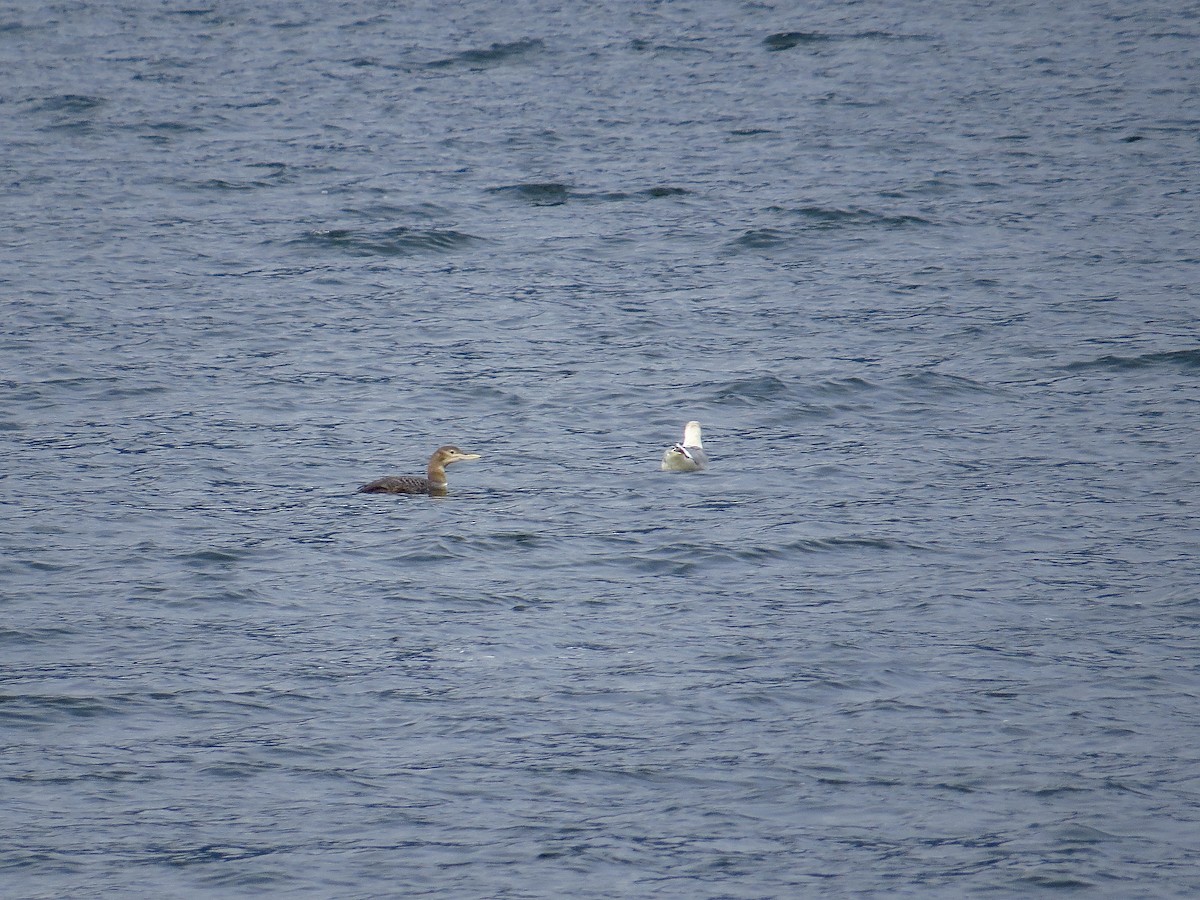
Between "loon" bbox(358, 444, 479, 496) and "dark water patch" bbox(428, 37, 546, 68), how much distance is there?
55.5 feet

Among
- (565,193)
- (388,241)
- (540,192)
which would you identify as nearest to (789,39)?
(565,193)

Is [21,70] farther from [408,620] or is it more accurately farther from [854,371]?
[408,620]

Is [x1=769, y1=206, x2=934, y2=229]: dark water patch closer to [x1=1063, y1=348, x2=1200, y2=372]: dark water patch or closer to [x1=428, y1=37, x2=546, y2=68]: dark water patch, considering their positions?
[x1=1063, y1=348, x2=1200, y2=372]: dark water patch

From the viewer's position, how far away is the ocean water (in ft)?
36.1

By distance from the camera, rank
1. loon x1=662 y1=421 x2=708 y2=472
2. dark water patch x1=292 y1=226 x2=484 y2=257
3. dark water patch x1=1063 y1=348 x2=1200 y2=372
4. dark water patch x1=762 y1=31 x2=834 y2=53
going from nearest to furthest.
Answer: loon x1=662 y1=421 x2=708 y2=472
dark water patch x1=1063 y1=348 x2=1200 y2=372
dark water patch x1=292 y1=226 x2=484 y2=257
dark water patch x1=762 y1=31 x2=834 y2=53

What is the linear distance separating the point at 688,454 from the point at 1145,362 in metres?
6.35

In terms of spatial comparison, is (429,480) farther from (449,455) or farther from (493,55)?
(493,55)

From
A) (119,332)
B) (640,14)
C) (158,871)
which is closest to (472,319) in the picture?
(119,332)

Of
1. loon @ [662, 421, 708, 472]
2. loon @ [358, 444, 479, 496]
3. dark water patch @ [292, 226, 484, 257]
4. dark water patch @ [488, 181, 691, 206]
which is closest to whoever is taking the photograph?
loon @ [358, 444, 479, 496]

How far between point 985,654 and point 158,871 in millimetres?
6432

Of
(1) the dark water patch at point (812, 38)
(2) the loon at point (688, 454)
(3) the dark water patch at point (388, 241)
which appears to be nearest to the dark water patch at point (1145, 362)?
(2) the loon at point (688, 454)

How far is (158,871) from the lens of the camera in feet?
33.8

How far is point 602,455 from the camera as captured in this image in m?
18.1

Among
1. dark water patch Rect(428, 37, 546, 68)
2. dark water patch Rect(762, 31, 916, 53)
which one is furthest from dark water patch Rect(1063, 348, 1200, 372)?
dark water patch Rect(428, 37, 546, 68)
